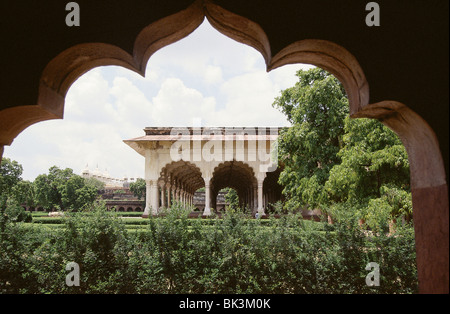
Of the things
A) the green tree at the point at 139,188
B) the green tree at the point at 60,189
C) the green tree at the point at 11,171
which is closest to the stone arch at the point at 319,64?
the green tree at the point at 11,171

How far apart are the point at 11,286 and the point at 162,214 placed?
224 cm

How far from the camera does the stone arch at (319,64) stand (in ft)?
5.08

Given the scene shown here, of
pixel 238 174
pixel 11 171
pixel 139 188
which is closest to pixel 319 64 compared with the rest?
pixel 238 174

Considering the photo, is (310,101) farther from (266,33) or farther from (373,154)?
(266,33)

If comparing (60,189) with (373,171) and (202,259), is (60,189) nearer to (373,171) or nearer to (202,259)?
(373,171)

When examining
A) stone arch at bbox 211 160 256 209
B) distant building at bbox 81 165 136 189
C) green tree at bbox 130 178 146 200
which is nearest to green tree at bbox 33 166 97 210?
green tree at bbox 130 178 146 200

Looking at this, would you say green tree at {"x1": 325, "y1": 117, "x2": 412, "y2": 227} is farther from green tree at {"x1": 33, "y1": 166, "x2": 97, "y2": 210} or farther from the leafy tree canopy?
green tree at {"x1": 33, "y1": 166, "x2": 97, "y2": 210}

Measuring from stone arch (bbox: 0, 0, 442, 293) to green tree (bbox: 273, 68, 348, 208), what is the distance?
7327mm

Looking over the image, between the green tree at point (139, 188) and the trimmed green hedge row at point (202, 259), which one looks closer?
the trimmed green hedge row at point (202, 259)

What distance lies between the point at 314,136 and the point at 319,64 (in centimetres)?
781

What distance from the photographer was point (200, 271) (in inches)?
173

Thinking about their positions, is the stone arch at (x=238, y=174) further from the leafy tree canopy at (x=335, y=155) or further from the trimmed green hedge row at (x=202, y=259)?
the trimmed green hedge row at (x=202, y=259)

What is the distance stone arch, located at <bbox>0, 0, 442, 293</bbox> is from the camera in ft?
5.08

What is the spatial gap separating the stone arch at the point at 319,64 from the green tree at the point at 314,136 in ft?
24.0
